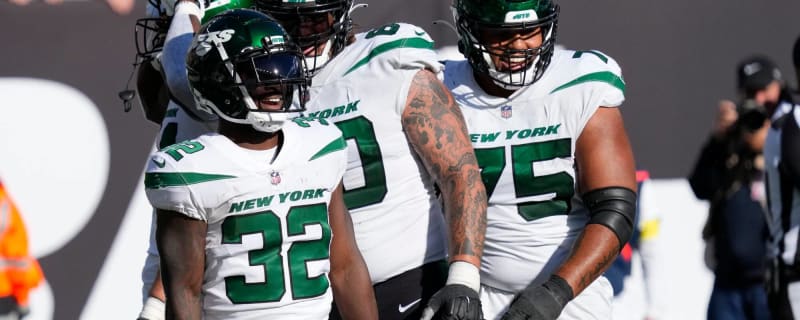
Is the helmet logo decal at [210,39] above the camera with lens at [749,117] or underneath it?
above

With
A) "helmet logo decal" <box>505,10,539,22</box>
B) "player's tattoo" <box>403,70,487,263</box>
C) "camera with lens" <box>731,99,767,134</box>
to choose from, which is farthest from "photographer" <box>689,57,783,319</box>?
"player's tattoo" <box>403,70,487,263</box>

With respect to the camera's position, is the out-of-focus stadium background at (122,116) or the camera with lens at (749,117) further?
the out-of-focus stadium background at (122,116)

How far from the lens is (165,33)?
3834mm

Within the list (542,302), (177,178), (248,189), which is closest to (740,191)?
(542,302)

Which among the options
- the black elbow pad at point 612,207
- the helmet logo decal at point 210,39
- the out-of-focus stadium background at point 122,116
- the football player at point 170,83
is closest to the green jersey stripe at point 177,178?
the helmet logo decal at point 210,39

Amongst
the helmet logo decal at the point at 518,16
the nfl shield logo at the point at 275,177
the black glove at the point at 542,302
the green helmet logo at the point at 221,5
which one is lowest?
the black glove at the point at 542,302

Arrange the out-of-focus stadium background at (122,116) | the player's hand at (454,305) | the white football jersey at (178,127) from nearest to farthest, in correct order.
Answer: the player's hand at (454,305)
the white football jersey at (178,127)
the out-of-focus stadium background at (122,116)

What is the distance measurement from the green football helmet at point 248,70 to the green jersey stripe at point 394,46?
405mm

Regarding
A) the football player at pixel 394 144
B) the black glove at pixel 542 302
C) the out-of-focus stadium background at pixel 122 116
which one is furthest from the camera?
the out-of-focus stadium background at pixel 122 116

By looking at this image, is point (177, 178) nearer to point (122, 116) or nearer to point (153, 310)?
point (153, 310)

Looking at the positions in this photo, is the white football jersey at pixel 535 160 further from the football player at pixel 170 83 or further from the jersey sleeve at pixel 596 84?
the football player at pixel 170 83

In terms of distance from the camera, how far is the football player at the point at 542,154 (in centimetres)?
339

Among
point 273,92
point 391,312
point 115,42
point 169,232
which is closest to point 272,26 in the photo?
point 273,92

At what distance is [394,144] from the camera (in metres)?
3.34
